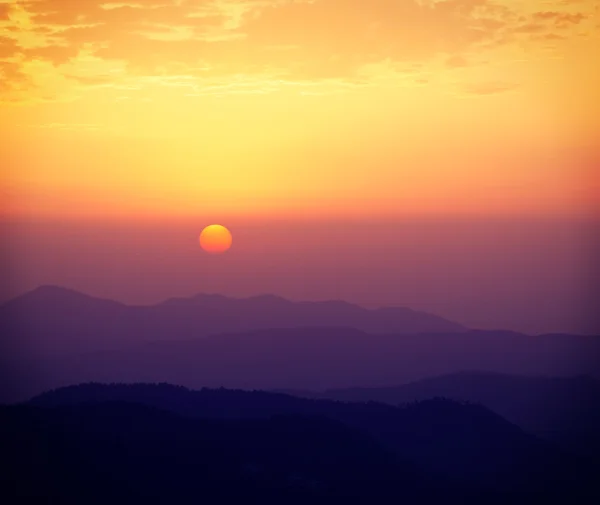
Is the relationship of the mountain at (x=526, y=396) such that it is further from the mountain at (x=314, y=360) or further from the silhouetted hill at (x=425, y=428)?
the silhouetted hill at (x=425, y=428)

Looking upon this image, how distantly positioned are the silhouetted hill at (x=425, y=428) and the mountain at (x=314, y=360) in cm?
4097

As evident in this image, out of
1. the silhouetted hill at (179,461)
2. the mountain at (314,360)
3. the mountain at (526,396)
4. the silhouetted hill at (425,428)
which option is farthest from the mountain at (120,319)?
the silhouetted hill at (179,461)

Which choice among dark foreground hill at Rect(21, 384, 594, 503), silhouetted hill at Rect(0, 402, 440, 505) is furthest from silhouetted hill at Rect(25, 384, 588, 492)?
silhouetted hill at Rect(0, 402, 440, 505)

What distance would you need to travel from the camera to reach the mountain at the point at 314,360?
13475 cm

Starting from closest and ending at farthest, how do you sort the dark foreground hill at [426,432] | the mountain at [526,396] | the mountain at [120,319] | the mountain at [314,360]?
the dark foreground hill at [426,432] < the mountain at [526,396] < the mountain at [314,360] < the mountain at [120,319]

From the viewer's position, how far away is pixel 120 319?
515 feet

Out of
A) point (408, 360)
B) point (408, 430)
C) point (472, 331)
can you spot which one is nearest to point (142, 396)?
point (408, 430)

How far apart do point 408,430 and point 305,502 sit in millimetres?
38000

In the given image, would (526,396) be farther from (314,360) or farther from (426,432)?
(426,432)

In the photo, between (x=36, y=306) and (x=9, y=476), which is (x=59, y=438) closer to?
(x=9, y=476)

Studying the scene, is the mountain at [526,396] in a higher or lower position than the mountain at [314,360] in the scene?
lower

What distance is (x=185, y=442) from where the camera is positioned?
58625mm

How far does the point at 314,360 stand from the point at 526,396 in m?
45.6

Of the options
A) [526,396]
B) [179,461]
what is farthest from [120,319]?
[179,461]
